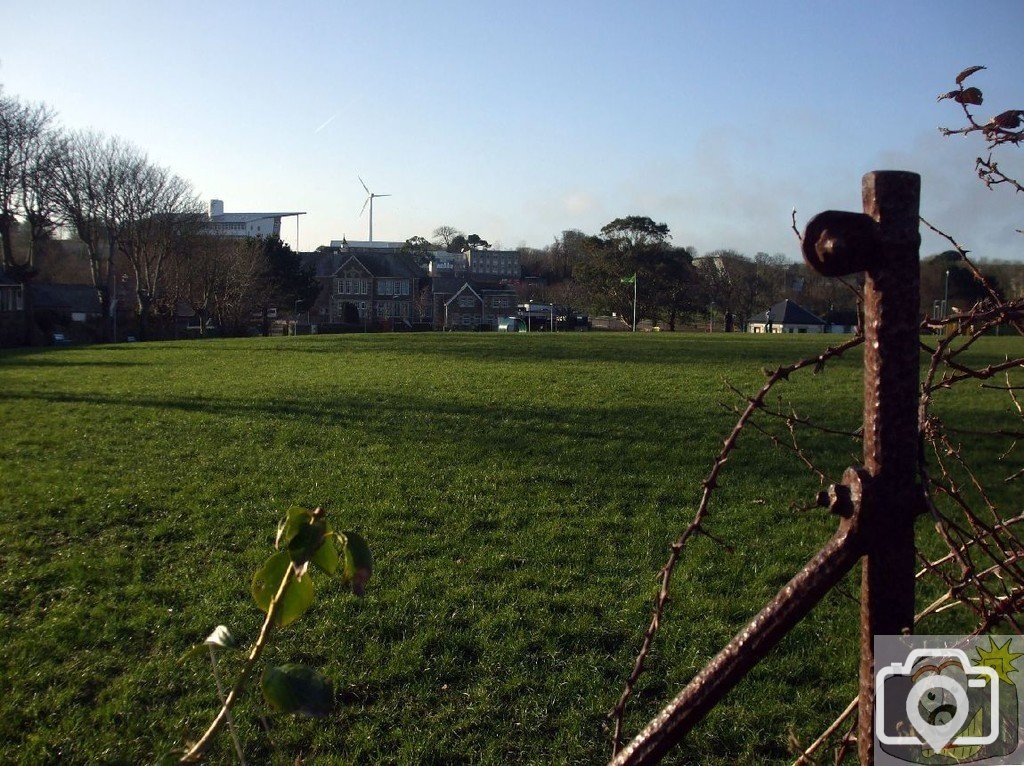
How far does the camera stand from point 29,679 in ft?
12.7

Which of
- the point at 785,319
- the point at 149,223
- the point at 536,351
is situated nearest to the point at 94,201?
the point at 149,223

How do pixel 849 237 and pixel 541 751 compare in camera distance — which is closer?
pixel 849 237

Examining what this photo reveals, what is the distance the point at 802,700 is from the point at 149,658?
3.19 meters

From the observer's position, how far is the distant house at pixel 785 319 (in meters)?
81.9

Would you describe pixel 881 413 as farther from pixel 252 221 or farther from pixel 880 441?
pixel 252 221

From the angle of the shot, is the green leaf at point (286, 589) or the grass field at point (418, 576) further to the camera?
the grass field at point (418, 576)

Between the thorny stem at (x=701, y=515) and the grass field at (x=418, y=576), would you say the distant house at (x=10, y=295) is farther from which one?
the thorny stem at (x=701, y=515)

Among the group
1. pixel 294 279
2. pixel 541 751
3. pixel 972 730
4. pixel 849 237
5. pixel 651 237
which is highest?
pixel 651 237

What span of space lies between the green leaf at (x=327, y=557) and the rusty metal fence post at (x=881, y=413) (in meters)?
0.47

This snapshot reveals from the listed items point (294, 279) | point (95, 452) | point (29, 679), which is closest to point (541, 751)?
point (29, 679)

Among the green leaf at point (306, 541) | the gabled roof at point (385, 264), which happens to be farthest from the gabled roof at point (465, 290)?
the green leaf at point (306, 541)

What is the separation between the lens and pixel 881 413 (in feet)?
2.81

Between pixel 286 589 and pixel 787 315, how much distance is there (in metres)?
87.9

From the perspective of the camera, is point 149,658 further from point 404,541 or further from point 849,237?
point 849,237
